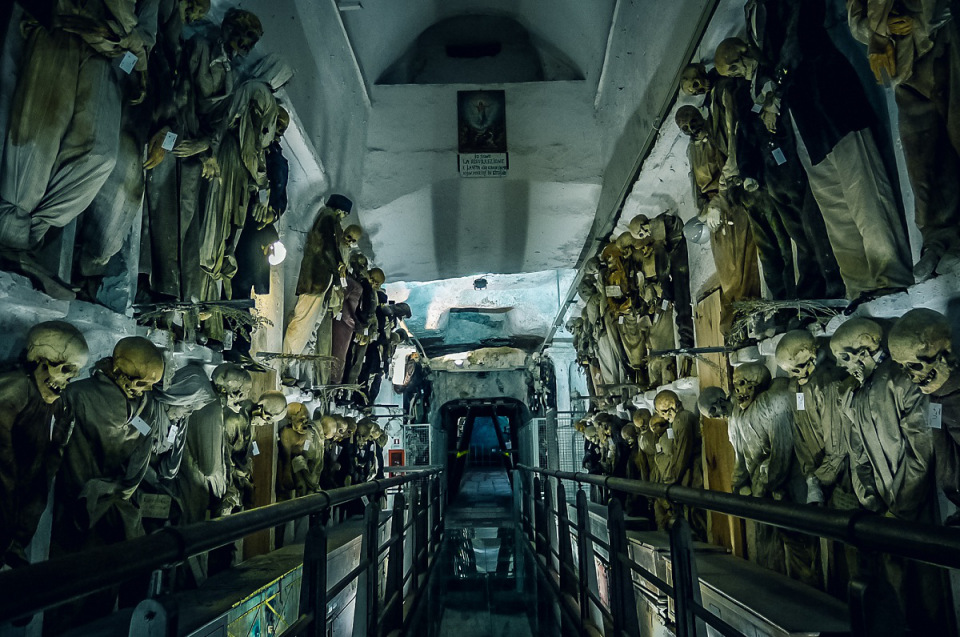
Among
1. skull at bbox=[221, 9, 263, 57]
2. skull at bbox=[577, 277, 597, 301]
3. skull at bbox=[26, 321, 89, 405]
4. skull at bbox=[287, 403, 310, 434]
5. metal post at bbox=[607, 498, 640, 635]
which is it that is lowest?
metal post at bbox=[607, 498, 640, 635]

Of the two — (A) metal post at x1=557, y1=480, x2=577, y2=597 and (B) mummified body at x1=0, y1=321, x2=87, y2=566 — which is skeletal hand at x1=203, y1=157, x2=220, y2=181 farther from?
(A) metal post at x1=557, y1=480, x2=577, y2=597

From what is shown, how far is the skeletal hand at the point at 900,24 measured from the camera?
2.50 m

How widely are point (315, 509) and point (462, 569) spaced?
5449mm

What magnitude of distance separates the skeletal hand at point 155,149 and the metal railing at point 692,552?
2925 millimetres

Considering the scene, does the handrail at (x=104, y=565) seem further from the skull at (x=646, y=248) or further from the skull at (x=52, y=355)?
the skull at (x=646, y=248)

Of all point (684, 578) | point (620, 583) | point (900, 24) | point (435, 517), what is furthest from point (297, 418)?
point (900, 24)

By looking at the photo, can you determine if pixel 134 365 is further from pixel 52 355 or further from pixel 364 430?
pixel 364 430

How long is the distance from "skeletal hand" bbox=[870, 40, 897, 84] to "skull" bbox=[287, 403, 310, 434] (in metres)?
5.54

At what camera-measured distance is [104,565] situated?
44.2 inches

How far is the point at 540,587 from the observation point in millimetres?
6023

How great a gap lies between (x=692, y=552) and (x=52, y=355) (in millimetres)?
2404

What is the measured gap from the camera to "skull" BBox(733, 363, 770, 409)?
4.30m

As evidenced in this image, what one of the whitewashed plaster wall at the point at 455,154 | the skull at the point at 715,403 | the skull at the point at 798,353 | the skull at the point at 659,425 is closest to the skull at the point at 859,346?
the skull at the point at 798,353

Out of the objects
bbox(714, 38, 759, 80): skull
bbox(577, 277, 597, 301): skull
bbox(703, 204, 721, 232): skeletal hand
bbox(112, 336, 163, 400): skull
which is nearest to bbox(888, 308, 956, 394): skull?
bbox(714, 38, 759, 80): skull
